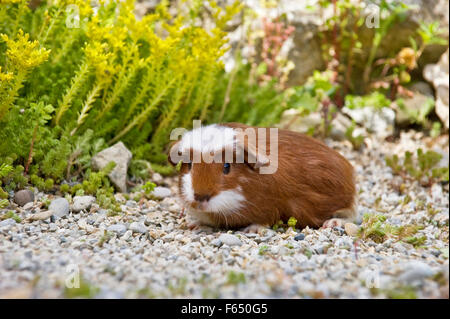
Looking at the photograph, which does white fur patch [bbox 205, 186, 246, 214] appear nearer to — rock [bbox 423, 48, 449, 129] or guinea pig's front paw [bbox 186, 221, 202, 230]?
guinea pig's front paw [bbox 186, 221, 202, 230]

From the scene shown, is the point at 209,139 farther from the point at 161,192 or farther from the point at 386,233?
the point at 386,233

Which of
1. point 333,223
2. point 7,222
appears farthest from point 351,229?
point 7,222

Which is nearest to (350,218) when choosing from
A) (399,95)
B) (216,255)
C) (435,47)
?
(216,255)

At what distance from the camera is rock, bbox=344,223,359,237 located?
325 centimetres

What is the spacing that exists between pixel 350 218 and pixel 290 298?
1593mm

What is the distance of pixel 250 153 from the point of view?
313 centimetres

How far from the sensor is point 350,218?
3584 mm

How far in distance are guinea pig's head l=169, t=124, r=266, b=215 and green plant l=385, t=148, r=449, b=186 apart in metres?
2.39

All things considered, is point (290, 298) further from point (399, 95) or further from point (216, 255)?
point (399, 95)

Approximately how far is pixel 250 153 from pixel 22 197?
1.61 m

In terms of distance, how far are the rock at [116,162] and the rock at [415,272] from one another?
8.09 ft
